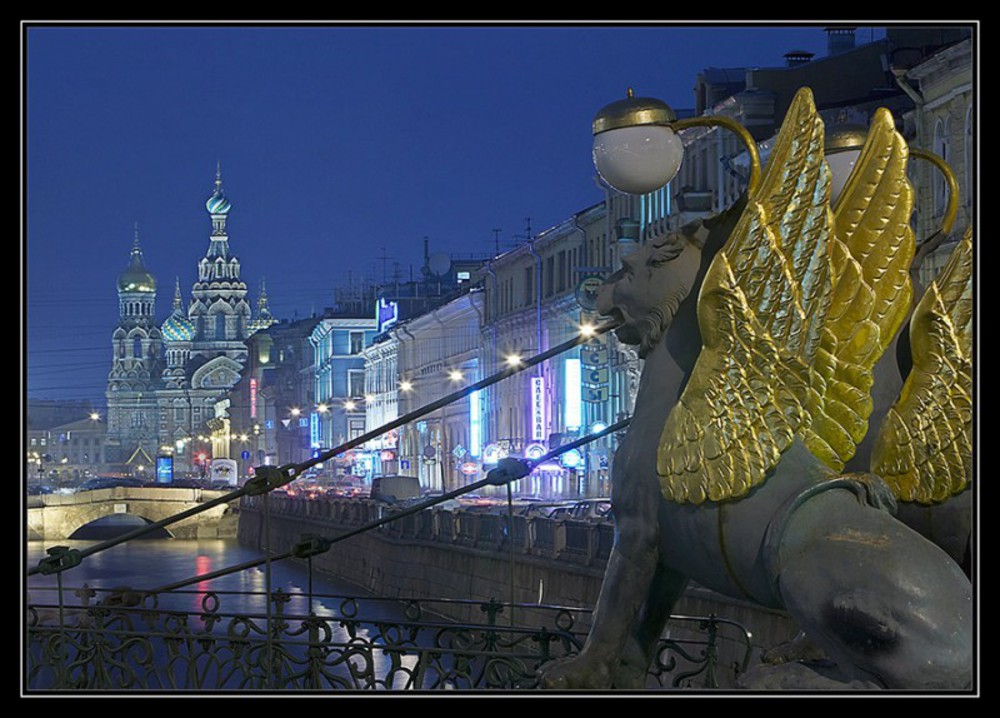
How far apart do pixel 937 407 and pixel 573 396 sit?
190 feet

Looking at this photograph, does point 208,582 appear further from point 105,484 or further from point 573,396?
point 105,484

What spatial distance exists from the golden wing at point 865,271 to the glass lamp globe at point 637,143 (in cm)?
52

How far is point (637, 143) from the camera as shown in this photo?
570cm

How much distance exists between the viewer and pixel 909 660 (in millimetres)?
4848

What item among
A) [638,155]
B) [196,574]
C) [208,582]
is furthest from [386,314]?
[638,155]

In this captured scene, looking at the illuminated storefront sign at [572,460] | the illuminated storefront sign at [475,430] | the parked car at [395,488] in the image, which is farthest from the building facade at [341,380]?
the illuminated storefront sign at [572,460]

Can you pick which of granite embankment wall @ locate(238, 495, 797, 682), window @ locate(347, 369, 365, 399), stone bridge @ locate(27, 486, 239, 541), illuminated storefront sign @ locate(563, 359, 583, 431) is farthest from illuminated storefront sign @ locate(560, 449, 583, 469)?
window @ locate(347, 369, 365, 399)

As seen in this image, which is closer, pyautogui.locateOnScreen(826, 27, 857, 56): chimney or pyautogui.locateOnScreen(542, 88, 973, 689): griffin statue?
pyautogui.locateOnScreen(542, 88, 973, 689): griffin statue

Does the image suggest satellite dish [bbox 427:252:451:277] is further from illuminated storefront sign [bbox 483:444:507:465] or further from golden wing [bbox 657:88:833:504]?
golden wing [bbox 657:88:833:504]

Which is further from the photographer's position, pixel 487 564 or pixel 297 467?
pixel 487 564

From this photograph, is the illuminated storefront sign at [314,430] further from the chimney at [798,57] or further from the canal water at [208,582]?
the chimney at [798,57]

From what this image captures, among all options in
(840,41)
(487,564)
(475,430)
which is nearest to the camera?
(487,564)

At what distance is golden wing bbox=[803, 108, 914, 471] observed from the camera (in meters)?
5.55

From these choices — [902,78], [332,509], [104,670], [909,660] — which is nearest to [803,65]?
[902,78]
